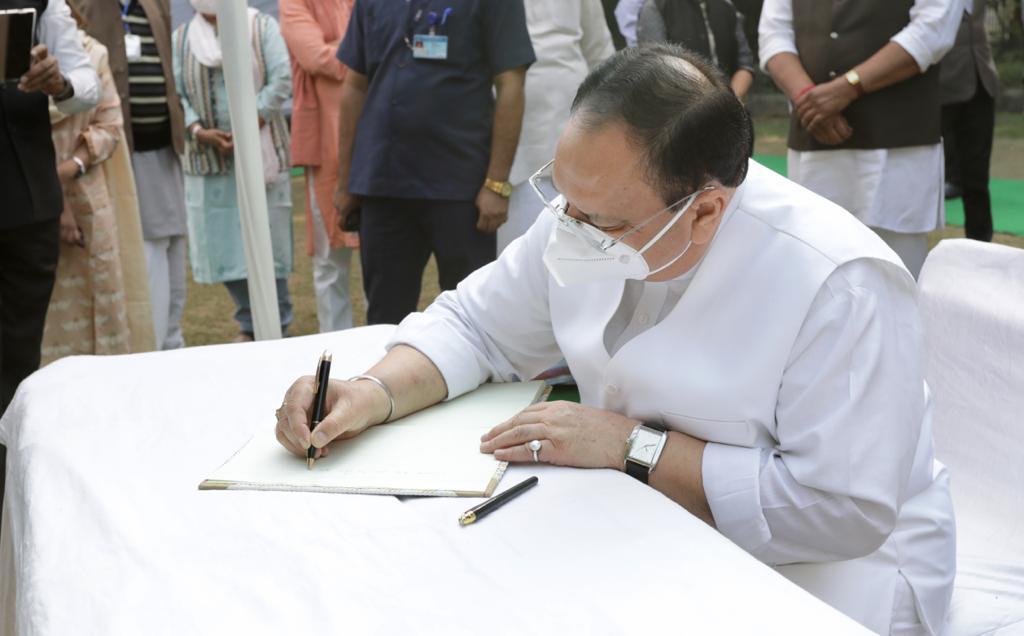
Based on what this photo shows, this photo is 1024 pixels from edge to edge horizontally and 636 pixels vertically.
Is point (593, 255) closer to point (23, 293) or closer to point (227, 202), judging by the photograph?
point (23, 293)

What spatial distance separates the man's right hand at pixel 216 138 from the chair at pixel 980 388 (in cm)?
301

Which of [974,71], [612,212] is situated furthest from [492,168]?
[974,71]

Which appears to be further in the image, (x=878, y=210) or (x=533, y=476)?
(x=878, y=210)

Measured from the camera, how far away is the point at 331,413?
1486 mm

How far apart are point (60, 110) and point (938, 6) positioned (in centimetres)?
262

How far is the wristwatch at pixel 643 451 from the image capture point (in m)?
1.42

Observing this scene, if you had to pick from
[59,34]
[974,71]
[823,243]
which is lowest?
[974,71]

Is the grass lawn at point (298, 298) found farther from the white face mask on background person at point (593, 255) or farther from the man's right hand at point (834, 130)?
the white face mask on background person at point (593, 255)

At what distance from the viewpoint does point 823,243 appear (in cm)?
143

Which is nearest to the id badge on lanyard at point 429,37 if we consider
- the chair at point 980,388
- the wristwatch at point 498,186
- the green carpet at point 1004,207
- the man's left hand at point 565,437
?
the wristwatch at point 498,186

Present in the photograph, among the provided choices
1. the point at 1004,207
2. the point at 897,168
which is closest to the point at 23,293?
the point at 897,168

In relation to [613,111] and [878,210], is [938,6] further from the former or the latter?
[613,111]

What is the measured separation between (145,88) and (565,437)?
3247mm

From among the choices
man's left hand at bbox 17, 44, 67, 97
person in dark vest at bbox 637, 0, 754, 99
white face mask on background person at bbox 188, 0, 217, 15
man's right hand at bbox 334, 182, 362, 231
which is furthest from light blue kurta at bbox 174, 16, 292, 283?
person in dark vest at bbox 637, 0, 754, 99
